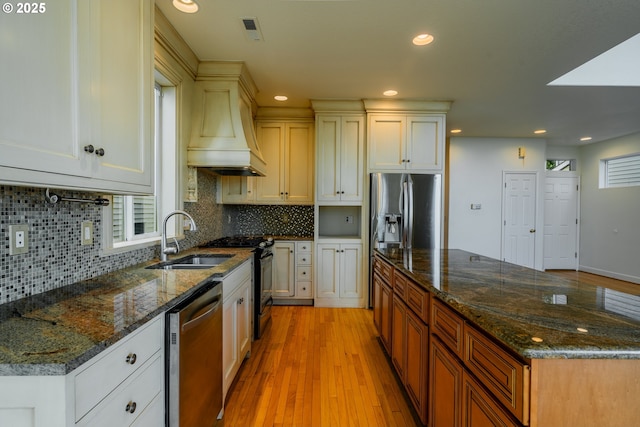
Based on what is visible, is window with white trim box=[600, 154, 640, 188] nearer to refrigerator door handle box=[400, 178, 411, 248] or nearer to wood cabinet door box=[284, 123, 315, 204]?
refrigerator door handle box=[400, 178, 411, 248]

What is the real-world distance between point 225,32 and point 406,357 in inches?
105

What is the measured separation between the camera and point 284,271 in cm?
381

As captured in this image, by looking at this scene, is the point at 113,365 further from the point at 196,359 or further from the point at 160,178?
the point at 160,178

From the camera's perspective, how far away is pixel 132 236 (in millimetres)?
2102

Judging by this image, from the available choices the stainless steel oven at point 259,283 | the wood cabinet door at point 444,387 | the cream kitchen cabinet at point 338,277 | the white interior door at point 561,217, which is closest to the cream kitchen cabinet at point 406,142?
the cream kitchen cabinet at point 338,277

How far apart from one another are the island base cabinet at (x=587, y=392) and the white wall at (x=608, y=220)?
6.19m

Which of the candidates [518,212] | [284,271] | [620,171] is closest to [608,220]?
[620,171]

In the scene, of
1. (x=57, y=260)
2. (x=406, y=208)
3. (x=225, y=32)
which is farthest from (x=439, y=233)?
(x=57, y=260)

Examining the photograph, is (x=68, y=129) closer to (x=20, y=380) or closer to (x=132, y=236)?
(x=20, y=380)

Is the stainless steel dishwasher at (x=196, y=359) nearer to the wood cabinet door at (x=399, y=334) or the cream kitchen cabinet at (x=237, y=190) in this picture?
the wood cabinet door at (x=399, y=334)

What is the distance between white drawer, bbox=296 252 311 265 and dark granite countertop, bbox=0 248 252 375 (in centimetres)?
221

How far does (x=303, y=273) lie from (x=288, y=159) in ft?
5.10

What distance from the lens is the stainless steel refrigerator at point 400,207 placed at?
3695 millimetres

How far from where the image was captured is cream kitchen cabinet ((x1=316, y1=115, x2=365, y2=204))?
3799 millimetres
